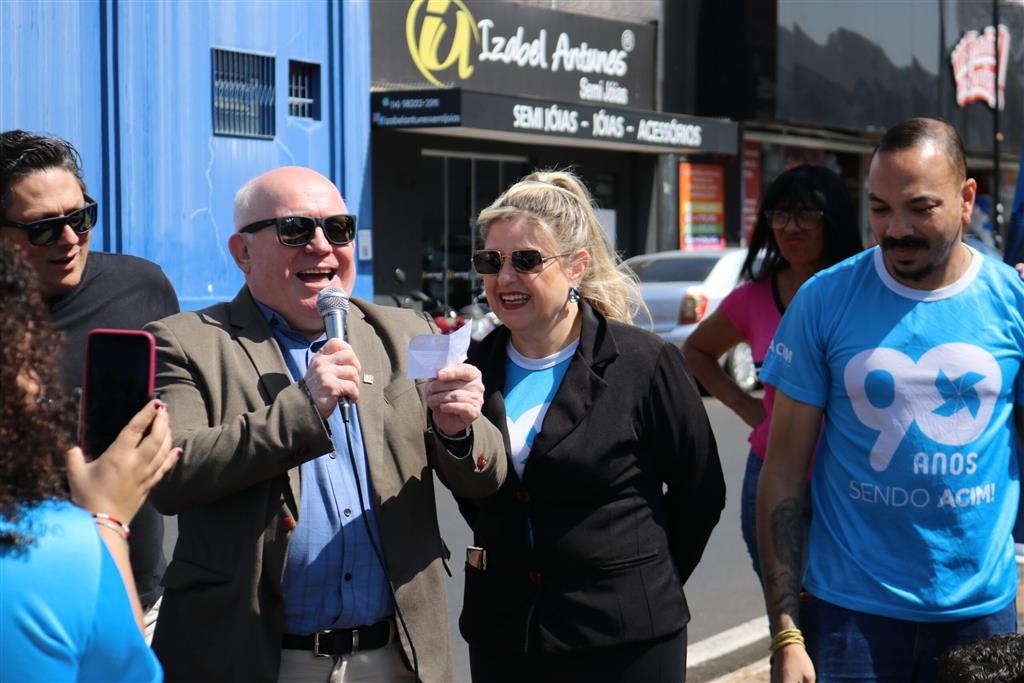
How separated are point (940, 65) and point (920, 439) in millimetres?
27595

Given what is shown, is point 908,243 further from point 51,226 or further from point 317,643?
point 51,226

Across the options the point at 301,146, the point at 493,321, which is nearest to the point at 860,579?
the point at 493,321

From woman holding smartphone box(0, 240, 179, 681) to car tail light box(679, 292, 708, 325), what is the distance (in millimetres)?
13460

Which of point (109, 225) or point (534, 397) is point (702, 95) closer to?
point (109, 225)

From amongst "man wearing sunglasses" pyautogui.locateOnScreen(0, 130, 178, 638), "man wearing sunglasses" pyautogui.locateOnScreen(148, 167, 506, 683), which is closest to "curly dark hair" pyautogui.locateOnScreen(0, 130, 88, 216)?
"man wearing sunglasses" pyautogui.locateOnScreen(0, 130, 178, 638)

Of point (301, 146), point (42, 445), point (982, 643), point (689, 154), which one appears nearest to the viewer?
point (42, 445)

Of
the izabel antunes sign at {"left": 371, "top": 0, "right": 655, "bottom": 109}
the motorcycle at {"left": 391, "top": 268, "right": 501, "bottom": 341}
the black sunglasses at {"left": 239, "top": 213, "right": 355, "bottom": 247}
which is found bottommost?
the motorcycle at {"left": 391, "top": 268, "right": 501, "bottom": 341}

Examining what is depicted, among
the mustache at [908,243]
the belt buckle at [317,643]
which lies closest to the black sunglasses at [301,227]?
the belt buckle at [317,643]

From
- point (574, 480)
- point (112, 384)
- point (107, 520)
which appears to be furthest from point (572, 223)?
point (107, 520)

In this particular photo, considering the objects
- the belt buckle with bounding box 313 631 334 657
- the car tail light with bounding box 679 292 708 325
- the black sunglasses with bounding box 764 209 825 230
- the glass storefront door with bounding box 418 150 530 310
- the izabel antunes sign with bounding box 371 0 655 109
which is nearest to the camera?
the belt buckle with bounding box 313 631 334 657

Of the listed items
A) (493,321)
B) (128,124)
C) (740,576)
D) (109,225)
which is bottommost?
(740,576)

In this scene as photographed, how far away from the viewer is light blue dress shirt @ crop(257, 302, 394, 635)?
3135 mm

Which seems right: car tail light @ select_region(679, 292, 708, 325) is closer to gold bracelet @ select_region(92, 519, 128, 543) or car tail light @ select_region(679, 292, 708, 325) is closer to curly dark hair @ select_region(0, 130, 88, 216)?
curly dark hair @ select_region(0, 130, 88, 216)

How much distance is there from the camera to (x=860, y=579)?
3416mm
